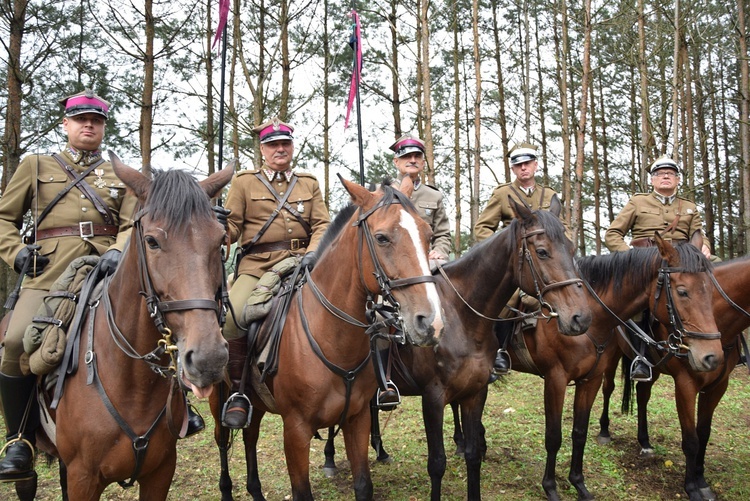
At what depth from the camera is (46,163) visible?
138 inches

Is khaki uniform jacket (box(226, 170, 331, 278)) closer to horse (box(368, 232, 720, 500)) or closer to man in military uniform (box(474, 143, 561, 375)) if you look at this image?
man in military uniform (box(474, 143, 561, 375))

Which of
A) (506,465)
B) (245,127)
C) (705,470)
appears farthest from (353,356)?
(245,127)

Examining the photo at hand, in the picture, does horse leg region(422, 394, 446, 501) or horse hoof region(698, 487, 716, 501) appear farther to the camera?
horse hoof region(698, 487, 716, 501)

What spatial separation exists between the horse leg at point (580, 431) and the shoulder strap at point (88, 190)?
4575mm

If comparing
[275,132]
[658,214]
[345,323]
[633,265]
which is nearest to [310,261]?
[345,323]

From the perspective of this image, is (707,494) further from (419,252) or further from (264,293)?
(264,293)

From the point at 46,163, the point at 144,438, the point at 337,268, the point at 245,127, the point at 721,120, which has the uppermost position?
the point at 721,120

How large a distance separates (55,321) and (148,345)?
2.48 ft

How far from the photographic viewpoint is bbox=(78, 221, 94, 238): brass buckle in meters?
3.46

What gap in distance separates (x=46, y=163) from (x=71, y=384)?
1589 millimetres

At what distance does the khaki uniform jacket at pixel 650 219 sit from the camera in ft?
21.6

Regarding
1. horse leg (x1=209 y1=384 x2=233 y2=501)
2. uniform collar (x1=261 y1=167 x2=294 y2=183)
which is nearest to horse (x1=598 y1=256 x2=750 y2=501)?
uniform collar (x1=261 y1=167 x2=294 y2=183)

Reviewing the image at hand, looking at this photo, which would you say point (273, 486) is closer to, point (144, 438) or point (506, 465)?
point (506, 465)

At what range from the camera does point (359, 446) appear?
374 centimetres
